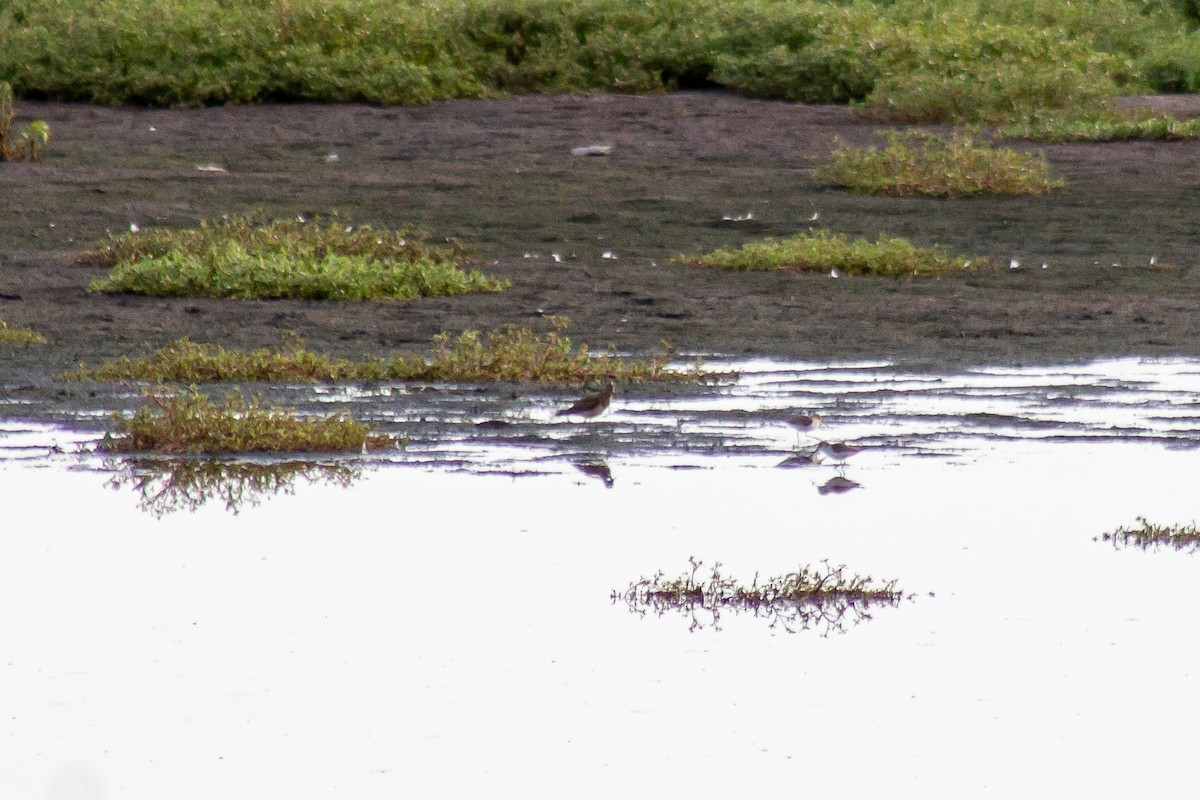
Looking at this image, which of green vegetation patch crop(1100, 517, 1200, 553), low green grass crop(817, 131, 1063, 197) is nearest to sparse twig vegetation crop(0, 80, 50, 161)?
low green grass crop(817, 131, 1063, 197)

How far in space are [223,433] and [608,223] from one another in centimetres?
967

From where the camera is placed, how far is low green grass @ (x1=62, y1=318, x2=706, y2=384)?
11672mm

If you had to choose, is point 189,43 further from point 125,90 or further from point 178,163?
point 178,163

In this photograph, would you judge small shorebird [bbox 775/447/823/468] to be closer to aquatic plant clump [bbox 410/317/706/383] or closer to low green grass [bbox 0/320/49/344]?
aquatic plant clump [bbox 410/317/706/383]

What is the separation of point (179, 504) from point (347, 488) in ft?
2.19

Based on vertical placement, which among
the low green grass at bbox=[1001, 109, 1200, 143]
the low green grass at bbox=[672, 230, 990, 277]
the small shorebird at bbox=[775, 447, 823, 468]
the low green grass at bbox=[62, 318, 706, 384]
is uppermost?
the low green grass at bbox=[1001, 109, 1200, 143]

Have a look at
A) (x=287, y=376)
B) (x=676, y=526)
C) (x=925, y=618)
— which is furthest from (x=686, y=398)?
(x=925, y=618)

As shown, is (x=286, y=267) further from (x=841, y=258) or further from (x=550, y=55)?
(x=550, y=55)

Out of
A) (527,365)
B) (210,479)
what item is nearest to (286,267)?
(527,365)

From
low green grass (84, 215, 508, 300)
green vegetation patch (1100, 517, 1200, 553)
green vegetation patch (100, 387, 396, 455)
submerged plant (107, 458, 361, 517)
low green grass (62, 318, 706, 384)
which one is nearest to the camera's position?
green vegetation patch (1100, 517, 1200, 553)

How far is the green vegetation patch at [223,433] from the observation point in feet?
32.1

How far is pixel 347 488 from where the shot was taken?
9.20 meters

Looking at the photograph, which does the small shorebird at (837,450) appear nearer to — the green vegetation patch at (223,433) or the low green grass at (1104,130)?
the green vegetation patch at (223,433)

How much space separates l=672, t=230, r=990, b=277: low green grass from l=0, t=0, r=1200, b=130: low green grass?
10.3 metres
